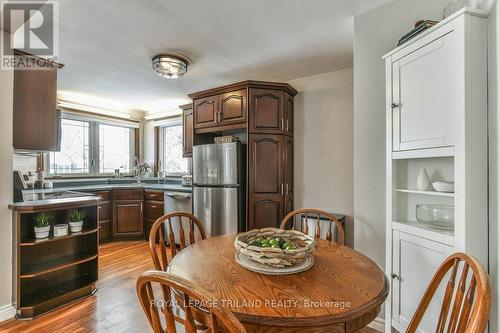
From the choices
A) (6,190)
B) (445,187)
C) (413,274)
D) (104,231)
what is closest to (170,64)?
(6,190)

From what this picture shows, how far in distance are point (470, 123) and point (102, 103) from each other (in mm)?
5122

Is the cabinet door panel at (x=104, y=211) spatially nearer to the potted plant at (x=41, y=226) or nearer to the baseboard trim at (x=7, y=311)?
the potted plant at (x=41, y=226)

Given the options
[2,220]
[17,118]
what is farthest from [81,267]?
[17,118]

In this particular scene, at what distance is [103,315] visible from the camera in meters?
2.06

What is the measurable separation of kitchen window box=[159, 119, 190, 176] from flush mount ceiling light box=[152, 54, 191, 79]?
2.05m

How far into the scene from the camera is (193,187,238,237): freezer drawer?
300 centimetres

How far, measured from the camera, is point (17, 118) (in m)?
2.17

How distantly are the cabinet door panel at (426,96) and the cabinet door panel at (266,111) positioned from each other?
154cm

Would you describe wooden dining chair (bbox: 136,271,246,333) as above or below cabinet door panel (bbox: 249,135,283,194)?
below

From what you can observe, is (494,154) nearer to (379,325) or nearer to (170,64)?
(379,325)

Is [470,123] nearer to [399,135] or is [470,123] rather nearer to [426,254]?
[399,135]

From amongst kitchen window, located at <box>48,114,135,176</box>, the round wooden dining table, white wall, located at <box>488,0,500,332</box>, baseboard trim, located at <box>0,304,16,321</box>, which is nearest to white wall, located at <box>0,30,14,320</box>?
baseboard trim, located at <box>0,304,16,321</box>

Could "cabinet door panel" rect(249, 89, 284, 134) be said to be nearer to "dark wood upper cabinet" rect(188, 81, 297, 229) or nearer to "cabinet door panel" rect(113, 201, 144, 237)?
"dark wood upper cabinet" rect(188, 81, 297, 229)

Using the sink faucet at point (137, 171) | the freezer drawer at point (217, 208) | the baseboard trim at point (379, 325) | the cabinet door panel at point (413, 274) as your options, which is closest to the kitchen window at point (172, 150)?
the sink faucet at point (137, 171)
